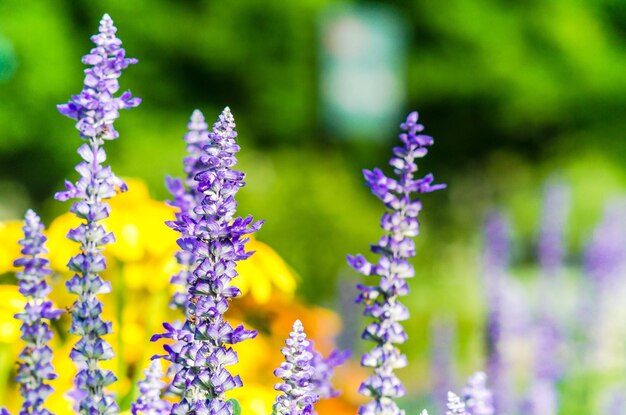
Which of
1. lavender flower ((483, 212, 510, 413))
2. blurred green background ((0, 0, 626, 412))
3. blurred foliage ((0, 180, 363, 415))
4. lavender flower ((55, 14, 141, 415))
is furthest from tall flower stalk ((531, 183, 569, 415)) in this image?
blurred green background ((0, 0, 626, 412))

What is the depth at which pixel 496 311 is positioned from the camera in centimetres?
210

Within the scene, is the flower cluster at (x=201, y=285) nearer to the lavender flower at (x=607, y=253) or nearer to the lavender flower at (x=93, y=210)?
the lavender flower at (x=93, y=210)

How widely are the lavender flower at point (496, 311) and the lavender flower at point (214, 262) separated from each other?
1.22 m

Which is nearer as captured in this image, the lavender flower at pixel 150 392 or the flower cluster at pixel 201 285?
the flower cluster at pixel 201 285

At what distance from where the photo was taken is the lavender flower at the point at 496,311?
2.05m

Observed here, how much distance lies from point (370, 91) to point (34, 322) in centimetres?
877

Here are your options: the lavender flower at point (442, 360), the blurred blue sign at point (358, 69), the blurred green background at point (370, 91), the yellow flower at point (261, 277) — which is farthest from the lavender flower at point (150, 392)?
the blurred blue sign at point (358, 69)

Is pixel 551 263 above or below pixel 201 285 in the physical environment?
above

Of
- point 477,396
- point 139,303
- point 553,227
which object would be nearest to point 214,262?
point 477,396

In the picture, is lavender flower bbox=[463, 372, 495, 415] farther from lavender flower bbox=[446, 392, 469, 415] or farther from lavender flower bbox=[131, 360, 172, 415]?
lavender flower bbox=[131, 360, 172, 415]

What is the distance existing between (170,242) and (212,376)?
0.82 meters

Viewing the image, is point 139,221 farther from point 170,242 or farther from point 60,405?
point 60,405

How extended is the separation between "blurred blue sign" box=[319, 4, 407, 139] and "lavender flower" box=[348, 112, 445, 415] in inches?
342

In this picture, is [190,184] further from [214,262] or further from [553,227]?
[553,227]
